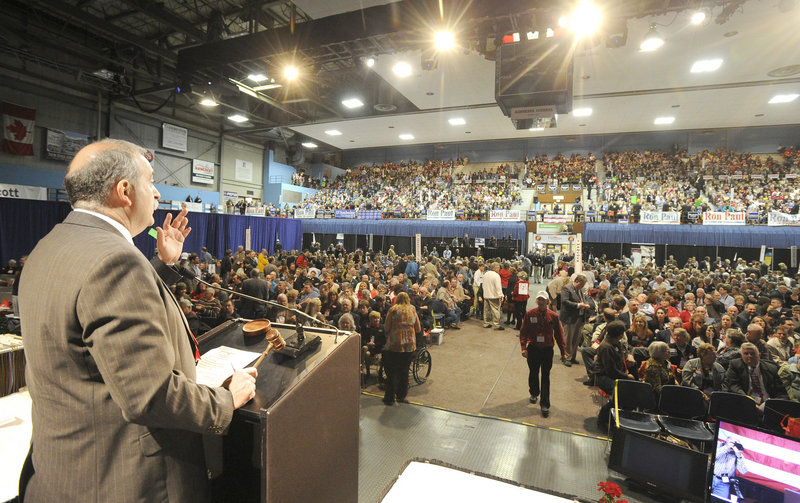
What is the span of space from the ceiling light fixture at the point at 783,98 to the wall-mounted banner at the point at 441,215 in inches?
527

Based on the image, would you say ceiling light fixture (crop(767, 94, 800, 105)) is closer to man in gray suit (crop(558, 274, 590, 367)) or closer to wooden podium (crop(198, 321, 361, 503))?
man in gray suit (crop(558, 274, 590, 367))

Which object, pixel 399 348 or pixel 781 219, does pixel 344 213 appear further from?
pixel 781 219

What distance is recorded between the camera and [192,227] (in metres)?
16.6

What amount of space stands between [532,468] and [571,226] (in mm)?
15464

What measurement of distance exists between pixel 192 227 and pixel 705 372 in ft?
57.5

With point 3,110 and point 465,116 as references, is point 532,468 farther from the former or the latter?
point 3,110

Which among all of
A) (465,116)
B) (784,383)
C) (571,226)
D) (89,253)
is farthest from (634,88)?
(89,253)

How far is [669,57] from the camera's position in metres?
11.2

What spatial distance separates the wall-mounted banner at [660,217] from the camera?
16.4 meters

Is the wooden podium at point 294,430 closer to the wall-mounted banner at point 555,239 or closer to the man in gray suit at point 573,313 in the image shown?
the man in gray suit at point 573,313

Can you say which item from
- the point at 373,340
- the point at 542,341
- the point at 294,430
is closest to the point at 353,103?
the point at 373,340

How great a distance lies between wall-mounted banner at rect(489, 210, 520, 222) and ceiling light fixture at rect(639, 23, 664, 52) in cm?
854

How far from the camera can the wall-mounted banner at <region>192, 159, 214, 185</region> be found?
861 inches

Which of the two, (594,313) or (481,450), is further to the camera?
(594,313)
